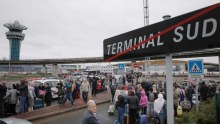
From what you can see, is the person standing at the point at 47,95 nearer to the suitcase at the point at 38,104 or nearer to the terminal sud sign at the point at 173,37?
the suitcase at the point at 38,104

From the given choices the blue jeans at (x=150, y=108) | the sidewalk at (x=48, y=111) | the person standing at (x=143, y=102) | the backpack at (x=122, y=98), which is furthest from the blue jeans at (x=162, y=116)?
the sidewalk at (x=48, y=111)

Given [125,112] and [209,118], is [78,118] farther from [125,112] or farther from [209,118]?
[209,118]

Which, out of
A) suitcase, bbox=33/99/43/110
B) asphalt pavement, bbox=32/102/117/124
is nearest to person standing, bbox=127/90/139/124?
asphalt pavement, bbox=32/102/117/124

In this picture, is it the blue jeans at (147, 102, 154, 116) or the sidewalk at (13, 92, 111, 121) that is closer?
the blue jeans at (147, 102, 154, 116)

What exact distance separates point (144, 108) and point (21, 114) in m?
6.87

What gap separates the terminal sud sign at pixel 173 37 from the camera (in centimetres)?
406

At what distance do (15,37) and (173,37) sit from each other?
174 metres

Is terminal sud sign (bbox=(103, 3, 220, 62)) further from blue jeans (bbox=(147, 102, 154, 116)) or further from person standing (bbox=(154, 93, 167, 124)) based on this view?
blue jeans (bbox=(147, 102, 154, 116))

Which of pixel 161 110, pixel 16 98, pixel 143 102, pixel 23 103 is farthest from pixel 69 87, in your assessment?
pixel 161 110

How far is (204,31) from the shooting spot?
165 inches

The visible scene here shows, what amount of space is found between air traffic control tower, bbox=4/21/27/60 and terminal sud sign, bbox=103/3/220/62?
16404 cm

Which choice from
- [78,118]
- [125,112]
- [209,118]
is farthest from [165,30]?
[78,118]

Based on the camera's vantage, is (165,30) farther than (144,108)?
No

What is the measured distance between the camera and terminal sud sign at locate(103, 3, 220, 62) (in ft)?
13.3
